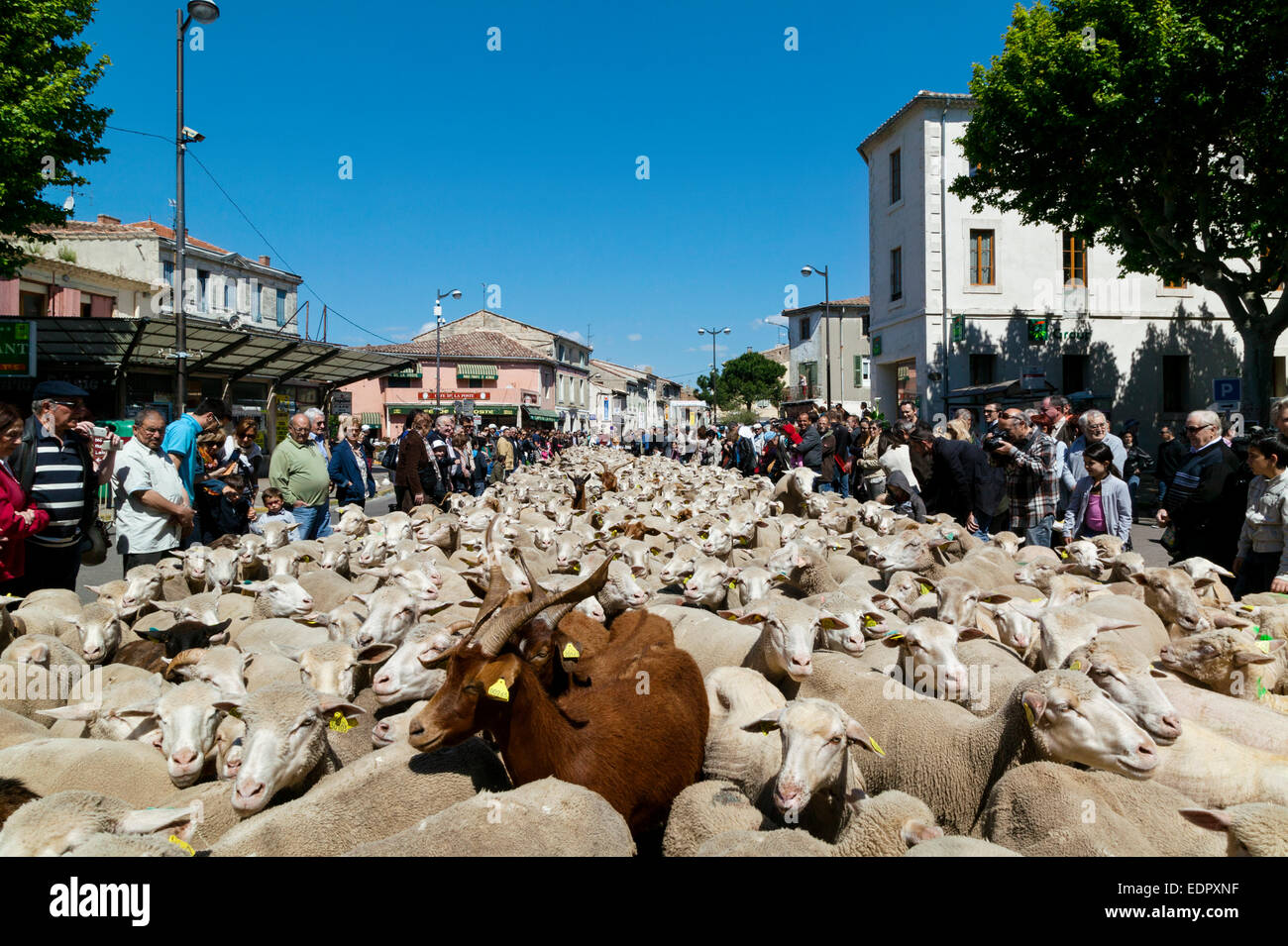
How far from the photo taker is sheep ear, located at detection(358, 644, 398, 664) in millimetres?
4285

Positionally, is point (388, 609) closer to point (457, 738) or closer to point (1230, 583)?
point (457, 738)

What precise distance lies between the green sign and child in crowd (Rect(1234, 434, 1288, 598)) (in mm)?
18278

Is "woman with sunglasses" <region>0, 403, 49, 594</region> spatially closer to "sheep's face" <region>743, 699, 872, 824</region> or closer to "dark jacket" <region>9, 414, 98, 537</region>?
"dark jacket" <region>9, 414, 98, 537</region>

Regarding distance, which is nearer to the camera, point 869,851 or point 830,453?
point 869,851

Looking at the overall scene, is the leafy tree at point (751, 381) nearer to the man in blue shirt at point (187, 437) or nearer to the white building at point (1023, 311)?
the white building at point (1023, 311)

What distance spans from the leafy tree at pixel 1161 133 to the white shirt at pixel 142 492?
54.5 ft

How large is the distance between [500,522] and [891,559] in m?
4.24

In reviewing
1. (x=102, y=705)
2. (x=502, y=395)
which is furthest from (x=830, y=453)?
(x=502, y=395)

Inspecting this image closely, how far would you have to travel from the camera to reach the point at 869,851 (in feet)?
8.61

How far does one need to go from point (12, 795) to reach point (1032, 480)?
7.58 metres

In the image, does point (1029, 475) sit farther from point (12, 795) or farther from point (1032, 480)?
point (12, 795)

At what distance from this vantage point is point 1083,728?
3.00 metres

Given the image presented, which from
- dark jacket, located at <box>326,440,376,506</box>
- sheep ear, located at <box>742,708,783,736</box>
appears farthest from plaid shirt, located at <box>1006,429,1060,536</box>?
dark jacket, located at <box>326,440,376,506</box>
